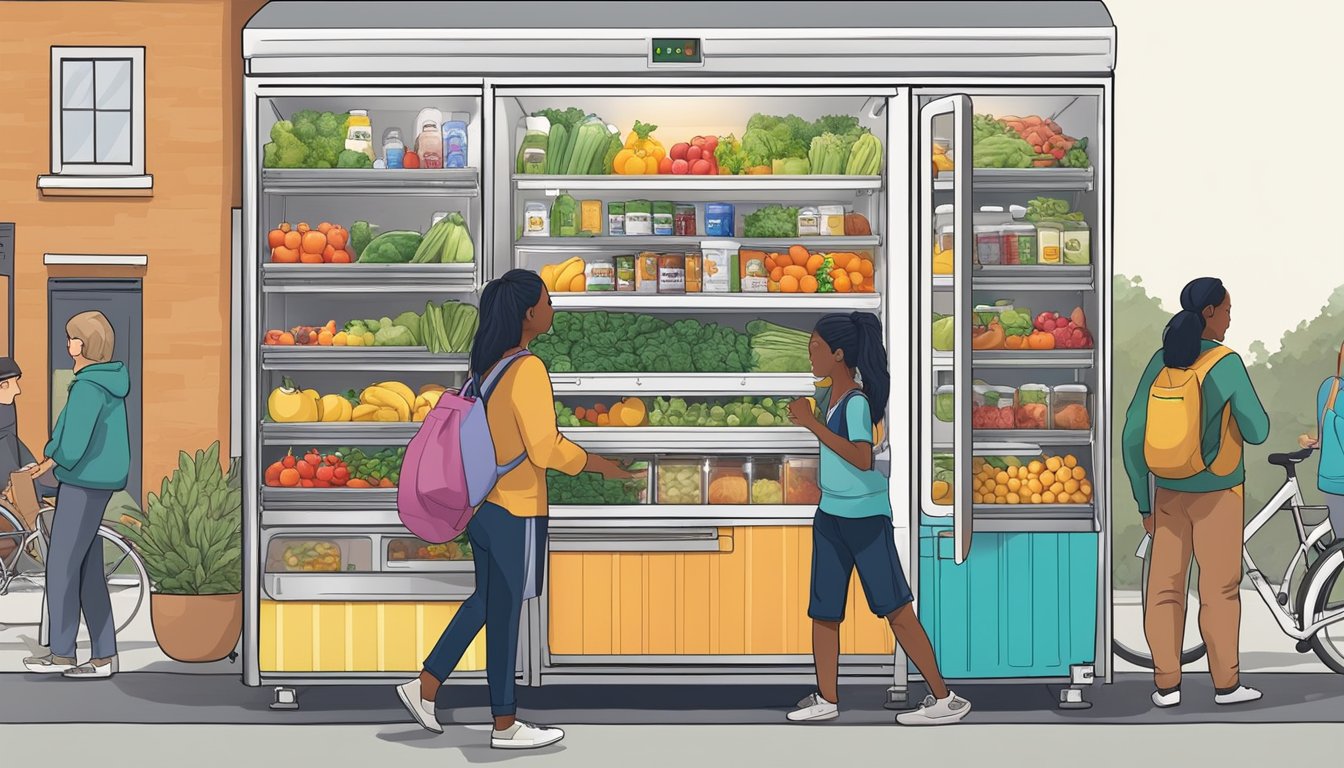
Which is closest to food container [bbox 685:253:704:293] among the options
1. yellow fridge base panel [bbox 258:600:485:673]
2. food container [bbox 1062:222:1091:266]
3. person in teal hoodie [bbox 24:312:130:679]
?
food container [bbox 1062:222:1091:266]

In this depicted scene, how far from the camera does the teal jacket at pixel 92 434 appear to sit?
20.6 ft

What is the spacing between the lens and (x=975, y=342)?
6.04 metres

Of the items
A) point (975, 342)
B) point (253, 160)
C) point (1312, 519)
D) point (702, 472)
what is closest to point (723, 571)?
point (702, 472)

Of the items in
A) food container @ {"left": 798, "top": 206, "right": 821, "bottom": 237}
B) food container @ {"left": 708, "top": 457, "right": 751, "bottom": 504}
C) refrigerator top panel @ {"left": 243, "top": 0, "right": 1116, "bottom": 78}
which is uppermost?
refrigerator top panel @ {"left": 243, "top": 0, "right": 1116, "bottom": 78}

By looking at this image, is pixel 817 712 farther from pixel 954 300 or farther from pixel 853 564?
pixel 954 300

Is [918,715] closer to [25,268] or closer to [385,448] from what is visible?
[385,448]

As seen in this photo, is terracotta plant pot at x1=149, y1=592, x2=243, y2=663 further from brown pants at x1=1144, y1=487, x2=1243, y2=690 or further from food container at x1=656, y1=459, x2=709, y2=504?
brown pants at x1=1144, y1=487, x2=1243, y2=690

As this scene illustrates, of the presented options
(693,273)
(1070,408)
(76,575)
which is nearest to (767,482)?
(693,273)

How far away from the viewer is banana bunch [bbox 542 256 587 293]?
6.15 m

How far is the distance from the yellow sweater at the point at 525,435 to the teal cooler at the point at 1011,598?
184 cm

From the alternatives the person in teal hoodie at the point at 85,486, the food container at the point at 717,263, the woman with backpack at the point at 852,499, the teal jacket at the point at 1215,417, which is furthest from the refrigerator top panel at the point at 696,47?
the person in teal hoodie at the point at 85,486

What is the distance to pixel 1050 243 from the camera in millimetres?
6000

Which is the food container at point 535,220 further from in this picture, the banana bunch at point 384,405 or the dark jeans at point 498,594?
the dark jeans at point 498,594

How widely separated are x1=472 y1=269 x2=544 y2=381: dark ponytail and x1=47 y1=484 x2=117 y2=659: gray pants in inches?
96.7
